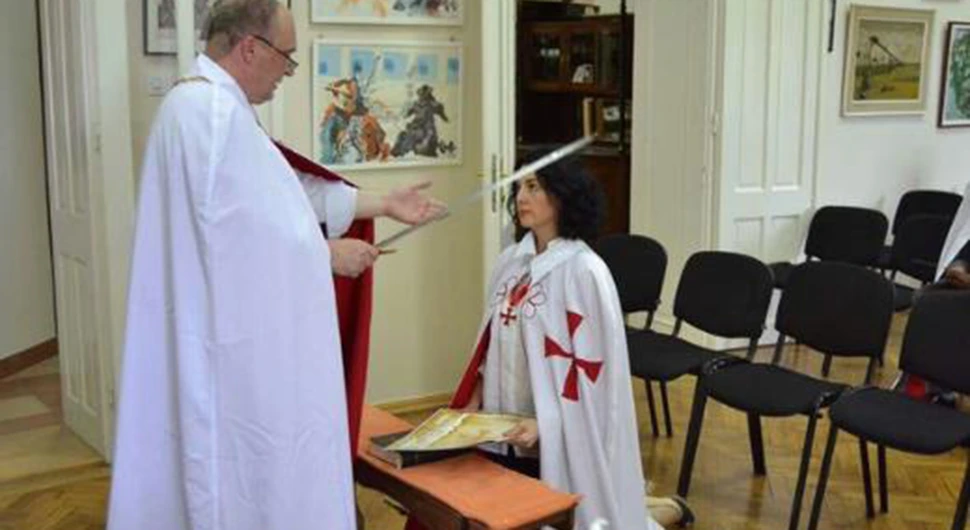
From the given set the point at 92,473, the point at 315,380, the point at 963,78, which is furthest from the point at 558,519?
the point at 963,78

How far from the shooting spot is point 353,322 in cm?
290

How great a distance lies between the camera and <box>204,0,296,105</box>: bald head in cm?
245


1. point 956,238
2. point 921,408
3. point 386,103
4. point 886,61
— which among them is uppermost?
point 886,61

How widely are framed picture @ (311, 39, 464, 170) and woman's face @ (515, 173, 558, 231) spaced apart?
1729 millimetres

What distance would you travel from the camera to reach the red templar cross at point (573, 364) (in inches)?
117

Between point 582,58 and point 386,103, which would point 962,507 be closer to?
point 386,103

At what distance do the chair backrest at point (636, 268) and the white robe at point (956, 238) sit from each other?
138 centimetres

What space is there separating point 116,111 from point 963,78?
544cm

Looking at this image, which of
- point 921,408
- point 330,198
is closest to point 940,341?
point 921,408

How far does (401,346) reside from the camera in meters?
4.97

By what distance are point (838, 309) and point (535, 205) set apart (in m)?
1.45

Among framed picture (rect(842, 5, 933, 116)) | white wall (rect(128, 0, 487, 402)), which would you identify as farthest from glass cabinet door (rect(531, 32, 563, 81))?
A: white wall (rect(128, 0, 487, 402))

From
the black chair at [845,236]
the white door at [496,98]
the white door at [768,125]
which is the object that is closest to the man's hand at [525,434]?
the white door at [496,98]

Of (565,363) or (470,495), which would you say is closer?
(470,495)
